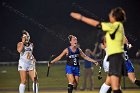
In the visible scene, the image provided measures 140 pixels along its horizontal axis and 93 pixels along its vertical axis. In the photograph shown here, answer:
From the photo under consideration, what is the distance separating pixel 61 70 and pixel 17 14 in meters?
7.19

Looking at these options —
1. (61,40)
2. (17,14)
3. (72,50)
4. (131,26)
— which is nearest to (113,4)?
(131,26)

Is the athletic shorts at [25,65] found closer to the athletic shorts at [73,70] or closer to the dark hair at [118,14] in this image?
the athletic shorts at [73,70]

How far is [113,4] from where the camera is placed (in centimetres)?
3244

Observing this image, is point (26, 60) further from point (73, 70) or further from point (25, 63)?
point (73, 70)

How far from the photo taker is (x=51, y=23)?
33.7 metres

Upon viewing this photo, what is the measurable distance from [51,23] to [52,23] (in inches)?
3.2

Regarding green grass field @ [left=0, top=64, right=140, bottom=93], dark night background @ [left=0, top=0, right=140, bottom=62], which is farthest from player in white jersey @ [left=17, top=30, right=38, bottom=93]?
dark night background @ [left=0, top=0, right=140, bottom=62]

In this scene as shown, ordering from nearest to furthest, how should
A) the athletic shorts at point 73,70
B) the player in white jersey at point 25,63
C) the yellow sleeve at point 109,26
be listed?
the yellow sleeve at point 109,26 < the athletic shorts at point 73,70 < the player in white jersey at point 25,63

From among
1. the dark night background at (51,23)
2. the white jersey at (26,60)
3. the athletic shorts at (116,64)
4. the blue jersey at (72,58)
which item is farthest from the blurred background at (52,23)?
the athletic shorts at (116,64)

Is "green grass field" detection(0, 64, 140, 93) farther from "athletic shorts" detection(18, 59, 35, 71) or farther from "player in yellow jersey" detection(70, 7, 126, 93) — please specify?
"player in yellow jersey" detection(70, 7, 126, 93)

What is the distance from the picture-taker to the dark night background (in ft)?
105

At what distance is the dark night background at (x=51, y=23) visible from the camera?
32.2 m

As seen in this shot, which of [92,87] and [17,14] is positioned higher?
[17,14]

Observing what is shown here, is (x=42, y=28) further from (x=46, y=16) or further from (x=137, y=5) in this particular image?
(x=137, y=5)
